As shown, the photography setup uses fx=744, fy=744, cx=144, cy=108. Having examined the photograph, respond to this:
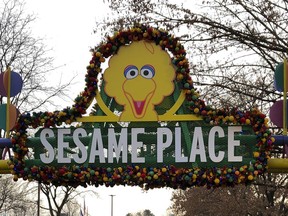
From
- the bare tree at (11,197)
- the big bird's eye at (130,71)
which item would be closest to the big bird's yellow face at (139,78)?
the big bird's eye at (130,71)

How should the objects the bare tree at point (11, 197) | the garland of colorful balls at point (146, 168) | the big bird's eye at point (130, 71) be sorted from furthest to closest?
the bare tree at point (11, 197) < the big bird's eye at point (130, 71) < the garland of colorful balls at point (146, 168)

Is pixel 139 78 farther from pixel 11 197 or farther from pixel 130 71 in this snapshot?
pixel 11 197

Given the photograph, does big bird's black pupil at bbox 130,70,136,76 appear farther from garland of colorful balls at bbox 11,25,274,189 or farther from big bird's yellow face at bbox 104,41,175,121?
garland of colorful balls at bbox 11,25,274,189

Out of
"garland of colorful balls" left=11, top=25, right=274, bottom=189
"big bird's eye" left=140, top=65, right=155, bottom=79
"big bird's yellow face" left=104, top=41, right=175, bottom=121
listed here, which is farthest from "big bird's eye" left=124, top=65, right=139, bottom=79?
"garland of colorful balls" left=11, top=25, right=274, bottom=189

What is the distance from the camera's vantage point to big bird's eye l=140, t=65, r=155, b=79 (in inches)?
504

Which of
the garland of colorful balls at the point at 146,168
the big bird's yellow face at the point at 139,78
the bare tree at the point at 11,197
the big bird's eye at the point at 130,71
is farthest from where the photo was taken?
the bare tree at the point at 11,197

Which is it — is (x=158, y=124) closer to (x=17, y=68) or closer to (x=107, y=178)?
(x=107, y=178)

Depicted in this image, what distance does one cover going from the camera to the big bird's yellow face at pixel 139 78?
500 inches

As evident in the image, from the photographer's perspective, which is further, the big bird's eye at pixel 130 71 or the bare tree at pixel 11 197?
the bare tree at pixel 11 197

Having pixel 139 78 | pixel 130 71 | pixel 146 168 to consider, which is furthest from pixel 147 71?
pixel 146 168

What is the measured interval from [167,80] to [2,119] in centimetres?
309

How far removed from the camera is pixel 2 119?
13.4m

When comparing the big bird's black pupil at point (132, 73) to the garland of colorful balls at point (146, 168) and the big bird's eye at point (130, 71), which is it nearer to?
the big bird's eye at point (130, 71)

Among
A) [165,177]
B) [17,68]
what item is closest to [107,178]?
[165,177]
